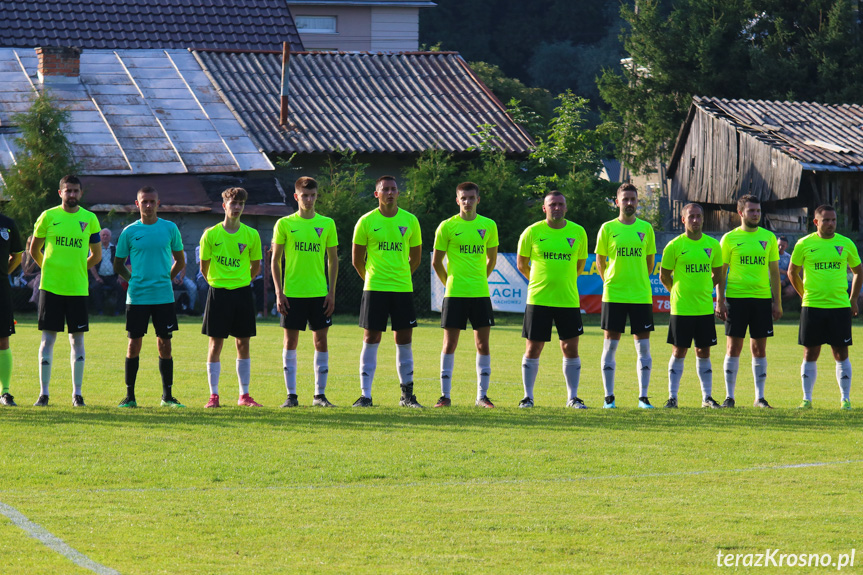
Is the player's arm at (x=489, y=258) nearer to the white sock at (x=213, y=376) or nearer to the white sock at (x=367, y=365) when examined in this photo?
the white sock at (x=367, y=365)

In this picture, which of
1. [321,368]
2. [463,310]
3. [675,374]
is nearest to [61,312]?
[321,368]

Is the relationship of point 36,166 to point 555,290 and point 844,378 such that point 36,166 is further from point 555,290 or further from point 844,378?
point 844,378

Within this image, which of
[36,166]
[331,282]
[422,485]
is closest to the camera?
[422,485]

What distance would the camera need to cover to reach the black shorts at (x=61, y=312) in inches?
404

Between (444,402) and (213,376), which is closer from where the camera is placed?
(213,376)

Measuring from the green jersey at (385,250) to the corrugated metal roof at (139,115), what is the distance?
1847 centimetres

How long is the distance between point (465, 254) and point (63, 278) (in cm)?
372

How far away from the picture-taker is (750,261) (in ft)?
36.6

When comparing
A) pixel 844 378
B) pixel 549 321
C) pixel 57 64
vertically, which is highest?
pixel 57 64

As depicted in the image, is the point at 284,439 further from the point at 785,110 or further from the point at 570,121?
the point at 785,110

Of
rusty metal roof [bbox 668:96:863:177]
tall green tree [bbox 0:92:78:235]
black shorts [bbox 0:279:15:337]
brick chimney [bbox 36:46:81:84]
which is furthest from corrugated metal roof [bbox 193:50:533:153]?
black shorts [bbox 0:279:15:337]

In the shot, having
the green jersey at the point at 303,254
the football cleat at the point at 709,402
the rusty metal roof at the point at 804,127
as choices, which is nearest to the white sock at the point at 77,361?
the green jersey at the point at 303,254

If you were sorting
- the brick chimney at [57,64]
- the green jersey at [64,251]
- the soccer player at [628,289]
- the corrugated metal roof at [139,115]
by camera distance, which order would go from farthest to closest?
the brick chimney at [57,64] → the corrugated metal roof at [139,115] → the soccer player at [628,289] → the green jersey at [64,251]

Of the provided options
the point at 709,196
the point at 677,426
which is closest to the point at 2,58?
the point at 709,196
